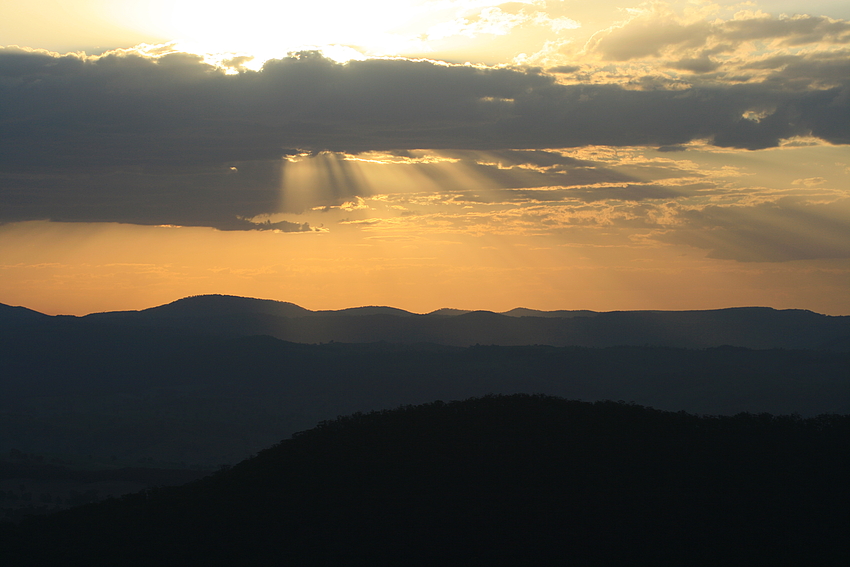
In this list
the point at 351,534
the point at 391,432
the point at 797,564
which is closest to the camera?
the point at 797,564

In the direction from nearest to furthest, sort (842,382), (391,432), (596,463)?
(596,463) → (391,432) → (842,382)

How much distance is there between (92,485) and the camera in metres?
92.6

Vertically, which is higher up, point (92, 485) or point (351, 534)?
point (351, 534)

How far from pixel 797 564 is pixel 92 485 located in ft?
287

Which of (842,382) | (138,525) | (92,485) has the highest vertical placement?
(138,525)

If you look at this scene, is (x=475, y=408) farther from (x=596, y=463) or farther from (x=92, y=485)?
(x=92, y=485)

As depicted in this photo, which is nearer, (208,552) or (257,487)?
(208,552)

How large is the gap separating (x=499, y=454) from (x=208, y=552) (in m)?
16.8

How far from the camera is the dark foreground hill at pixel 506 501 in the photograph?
32.5 meters

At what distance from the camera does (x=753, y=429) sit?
43.6 meters

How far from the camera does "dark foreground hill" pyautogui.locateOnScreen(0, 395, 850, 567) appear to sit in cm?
3247

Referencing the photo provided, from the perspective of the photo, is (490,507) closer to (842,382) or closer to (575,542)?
(575,542)

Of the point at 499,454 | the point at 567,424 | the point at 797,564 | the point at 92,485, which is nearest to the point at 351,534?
the point at 499,454

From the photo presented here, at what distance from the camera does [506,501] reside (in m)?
36.4
